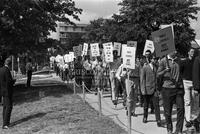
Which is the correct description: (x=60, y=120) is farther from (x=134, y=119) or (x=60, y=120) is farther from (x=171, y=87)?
(x=171, y=87)

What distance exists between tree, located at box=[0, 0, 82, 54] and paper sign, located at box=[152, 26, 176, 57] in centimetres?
1064

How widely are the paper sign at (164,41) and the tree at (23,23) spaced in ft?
34.9

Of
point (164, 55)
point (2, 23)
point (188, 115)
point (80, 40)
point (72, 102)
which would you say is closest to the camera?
point (164, 55)

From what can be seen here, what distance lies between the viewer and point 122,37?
169 feet

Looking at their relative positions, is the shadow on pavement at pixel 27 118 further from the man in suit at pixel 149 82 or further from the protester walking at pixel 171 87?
the protester walking at pixel 171 87

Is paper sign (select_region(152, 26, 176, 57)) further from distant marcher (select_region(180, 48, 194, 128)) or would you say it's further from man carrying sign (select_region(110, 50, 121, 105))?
man carrying sign (select_region(110, 50, 121, 105))

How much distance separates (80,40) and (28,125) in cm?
9053

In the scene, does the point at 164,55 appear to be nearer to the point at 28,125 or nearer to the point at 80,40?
the point at 28,125

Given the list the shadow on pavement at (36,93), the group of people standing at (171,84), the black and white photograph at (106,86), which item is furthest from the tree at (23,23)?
the group of people standing at (171,84)

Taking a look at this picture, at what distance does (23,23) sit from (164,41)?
1239cm

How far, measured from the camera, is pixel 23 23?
61.4 feet

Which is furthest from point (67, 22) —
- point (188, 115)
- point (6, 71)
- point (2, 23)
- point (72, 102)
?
point (188, 115)

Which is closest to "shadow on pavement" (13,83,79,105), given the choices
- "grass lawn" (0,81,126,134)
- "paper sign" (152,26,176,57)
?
"grass lawn" (0,81,126,134)

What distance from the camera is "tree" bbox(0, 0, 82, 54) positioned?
1745 centimetres
